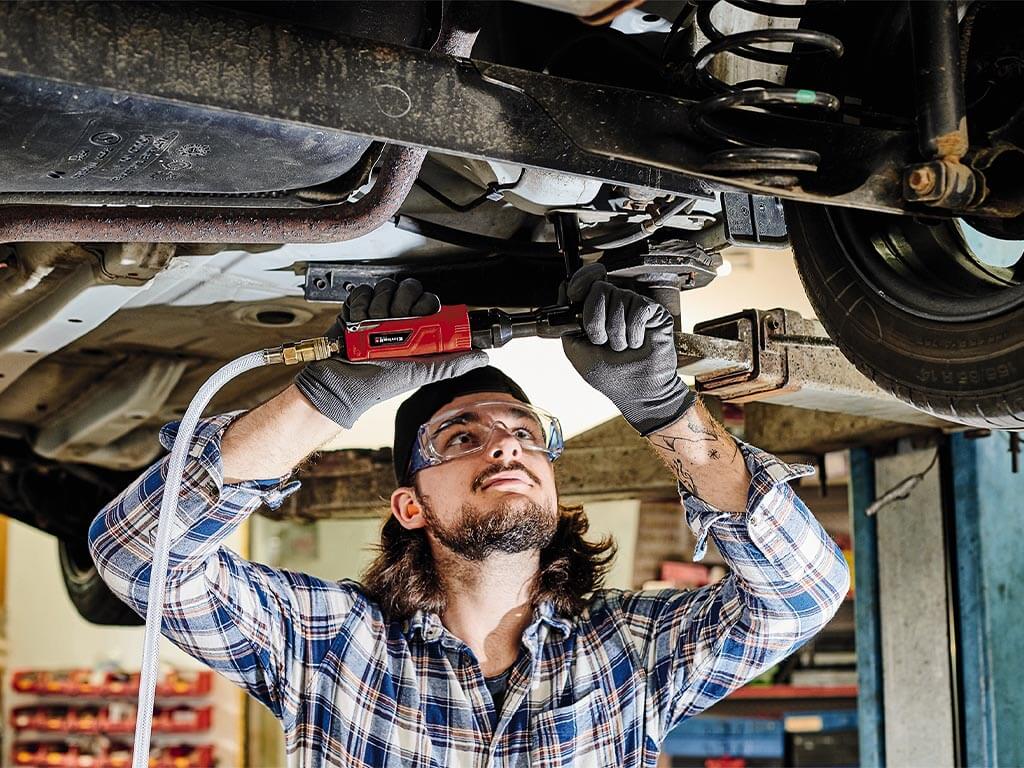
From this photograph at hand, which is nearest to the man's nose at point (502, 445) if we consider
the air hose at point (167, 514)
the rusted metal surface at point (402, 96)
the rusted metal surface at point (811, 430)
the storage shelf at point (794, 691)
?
the air hose at point (167, 514)

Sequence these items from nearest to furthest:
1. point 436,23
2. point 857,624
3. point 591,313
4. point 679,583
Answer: point 436,23 < point 591,313 < point 857,624 < point 679,583

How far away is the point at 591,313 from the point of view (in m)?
1.58

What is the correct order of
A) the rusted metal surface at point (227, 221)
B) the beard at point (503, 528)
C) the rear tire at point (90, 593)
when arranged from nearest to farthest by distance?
the rusted metal surface at point (227, 221)
the beard at point (503, 528)
the rear tire at point (90, 593)

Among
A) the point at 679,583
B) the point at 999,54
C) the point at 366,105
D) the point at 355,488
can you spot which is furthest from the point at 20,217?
the point at 679,583

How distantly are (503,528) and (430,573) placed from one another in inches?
9.7

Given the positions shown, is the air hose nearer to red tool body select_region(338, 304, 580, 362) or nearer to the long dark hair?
red tool body select_region(338, 304, 580, 362)

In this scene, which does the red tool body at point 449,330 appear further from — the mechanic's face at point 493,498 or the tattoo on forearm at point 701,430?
the mechanic's face at point 493,498

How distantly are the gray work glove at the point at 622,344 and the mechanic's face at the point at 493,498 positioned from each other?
0.43 meters

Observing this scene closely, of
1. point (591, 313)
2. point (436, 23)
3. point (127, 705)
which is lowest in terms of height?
point (127, 705)

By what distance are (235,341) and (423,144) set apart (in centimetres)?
154

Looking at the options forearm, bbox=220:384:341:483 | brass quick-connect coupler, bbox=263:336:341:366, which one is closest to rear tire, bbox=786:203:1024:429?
brass quick-connect coupler, bbox=263:336:341:366

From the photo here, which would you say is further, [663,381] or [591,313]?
[663,381]

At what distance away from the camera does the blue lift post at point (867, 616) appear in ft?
9.30

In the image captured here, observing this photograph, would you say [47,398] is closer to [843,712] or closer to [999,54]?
[999,54]
